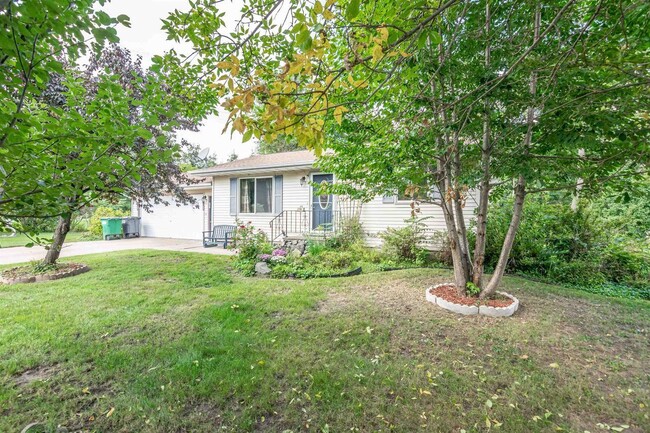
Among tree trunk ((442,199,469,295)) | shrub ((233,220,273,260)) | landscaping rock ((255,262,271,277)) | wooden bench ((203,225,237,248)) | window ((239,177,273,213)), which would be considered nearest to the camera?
tree trunk ((442,199,469,295))

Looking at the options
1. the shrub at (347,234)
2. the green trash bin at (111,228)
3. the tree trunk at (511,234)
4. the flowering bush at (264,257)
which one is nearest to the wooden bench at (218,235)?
the shrub at (347,234)

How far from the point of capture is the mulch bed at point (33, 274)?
5.95 m

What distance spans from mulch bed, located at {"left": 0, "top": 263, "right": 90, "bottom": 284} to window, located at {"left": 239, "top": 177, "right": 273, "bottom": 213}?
5.59 m

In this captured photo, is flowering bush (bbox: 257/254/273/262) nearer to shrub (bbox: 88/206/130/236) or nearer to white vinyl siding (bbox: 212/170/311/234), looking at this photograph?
white vinyl siding (bbox: 212/170/311/234)

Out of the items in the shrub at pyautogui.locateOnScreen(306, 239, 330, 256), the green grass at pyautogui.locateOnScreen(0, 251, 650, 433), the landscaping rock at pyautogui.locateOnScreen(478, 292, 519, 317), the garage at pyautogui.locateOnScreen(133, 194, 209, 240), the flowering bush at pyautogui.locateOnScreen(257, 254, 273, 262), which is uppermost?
the garage at pyautogui.locateOnScreen(133, 194, 209, 240)

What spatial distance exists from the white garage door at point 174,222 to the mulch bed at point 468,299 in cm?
1108

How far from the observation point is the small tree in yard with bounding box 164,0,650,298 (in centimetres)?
173

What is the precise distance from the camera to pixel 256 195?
37.5 feet

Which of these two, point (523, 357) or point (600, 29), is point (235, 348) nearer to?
point (523, 357)

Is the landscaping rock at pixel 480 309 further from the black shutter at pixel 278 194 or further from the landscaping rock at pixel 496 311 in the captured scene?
the black shutter at pixel 278 194

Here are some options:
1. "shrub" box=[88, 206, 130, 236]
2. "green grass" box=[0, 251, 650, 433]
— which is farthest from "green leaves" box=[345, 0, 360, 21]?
"shrub" box=[88, 206, 130, 236]

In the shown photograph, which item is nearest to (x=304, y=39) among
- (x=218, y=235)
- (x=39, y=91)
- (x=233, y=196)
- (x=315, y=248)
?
(x=39, y=91)

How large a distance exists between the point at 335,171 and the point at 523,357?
3.43 meters

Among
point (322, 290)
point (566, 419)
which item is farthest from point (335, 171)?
point (566, 419)
